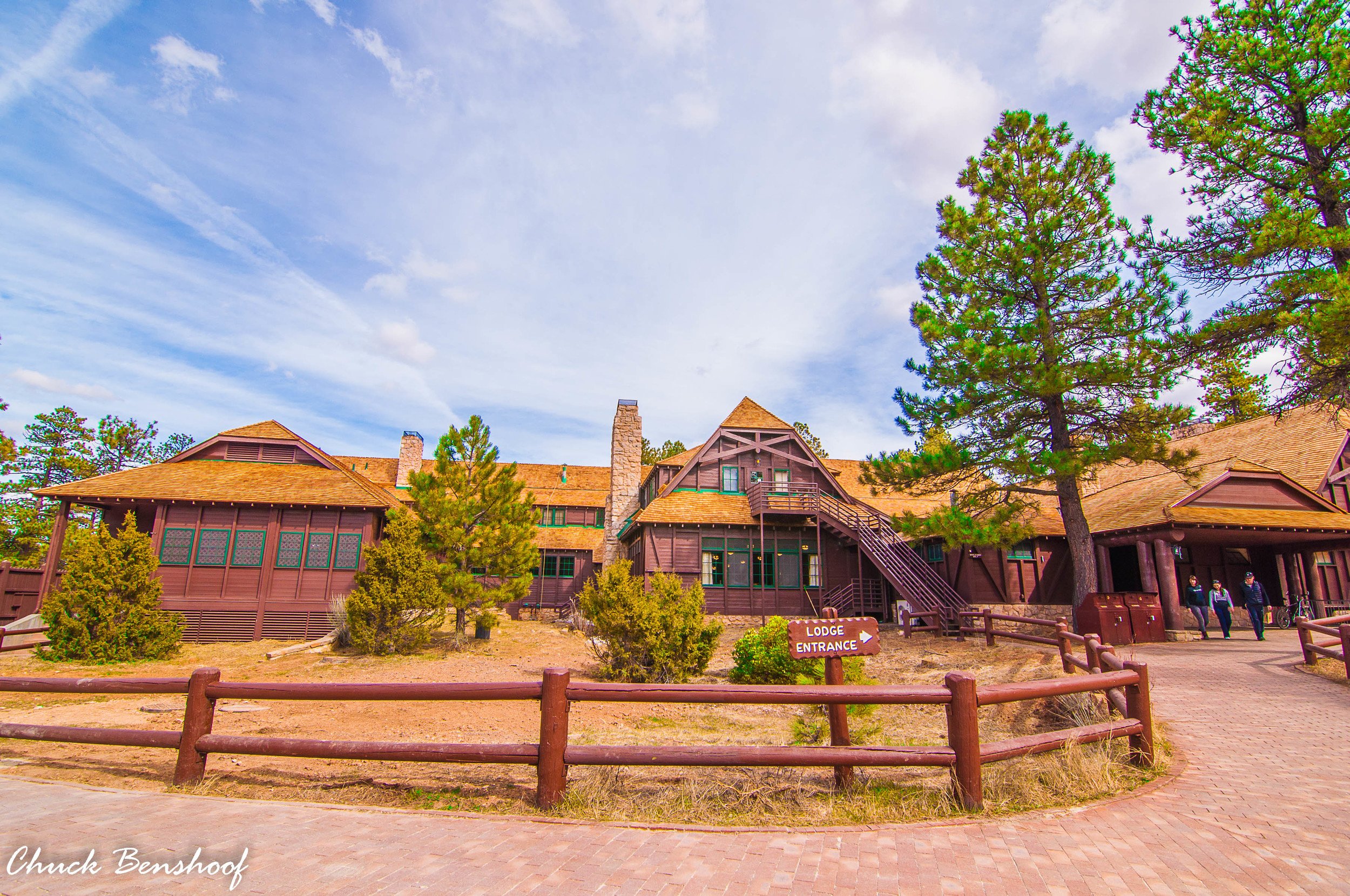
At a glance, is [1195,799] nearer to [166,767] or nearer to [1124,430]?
[166,767]

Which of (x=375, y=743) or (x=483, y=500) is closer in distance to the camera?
(x=375, y=743)

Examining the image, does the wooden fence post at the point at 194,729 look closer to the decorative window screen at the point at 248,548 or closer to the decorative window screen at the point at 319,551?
the decorative window screen at the point at 319,551

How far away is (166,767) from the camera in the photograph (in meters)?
6.67

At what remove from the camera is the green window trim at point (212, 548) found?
774 inches

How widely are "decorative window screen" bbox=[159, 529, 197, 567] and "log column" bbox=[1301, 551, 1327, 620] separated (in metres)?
35.0

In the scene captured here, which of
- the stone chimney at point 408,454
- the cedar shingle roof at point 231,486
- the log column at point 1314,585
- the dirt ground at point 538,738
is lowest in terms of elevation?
the dirt ground at point 538,738

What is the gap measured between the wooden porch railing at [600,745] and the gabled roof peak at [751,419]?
21.5 meters

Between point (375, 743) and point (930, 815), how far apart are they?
474 cm

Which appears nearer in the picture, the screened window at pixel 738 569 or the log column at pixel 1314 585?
the log column at pixel 1314 585

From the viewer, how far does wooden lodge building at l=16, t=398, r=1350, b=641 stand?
19.2m

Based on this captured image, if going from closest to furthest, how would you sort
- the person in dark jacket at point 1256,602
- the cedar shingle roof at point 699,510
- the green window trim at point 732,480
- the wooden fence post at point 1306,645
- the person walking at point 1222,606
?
the wooden fence post at point 1306,645, the person in dark jacket at point 1256,602, the person walking at point 1222,606, the cedar shingle roof at point 699,510, the green window trim at point 732,480

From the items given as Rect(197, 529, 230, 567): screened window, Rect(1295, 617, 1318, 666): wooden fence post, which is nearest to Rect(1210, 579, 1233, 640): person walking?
Rect(1295, 617, 1318, 666): wooden fence post

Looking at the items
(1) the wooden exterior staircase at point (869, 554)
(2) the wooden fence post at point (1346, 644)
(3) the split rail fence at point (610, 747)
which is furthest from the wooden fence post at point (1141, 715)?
(1) the wooden exterior staircase at point (869, 554)

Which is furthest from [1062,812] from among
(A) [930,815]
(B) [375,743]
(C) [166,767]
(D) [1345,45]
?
(D) [1345,45]
